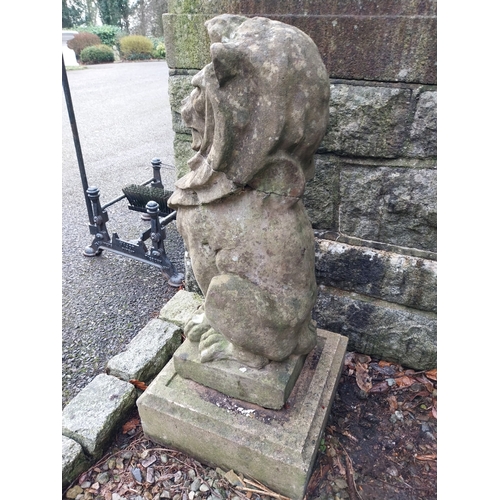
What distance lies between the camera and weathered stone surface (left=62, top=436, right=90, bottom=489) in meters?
1.71

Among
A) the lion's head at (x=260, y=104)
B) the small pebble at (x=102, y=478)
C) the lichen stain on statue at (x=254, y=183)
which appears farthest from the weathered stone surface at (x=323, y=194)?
the small pebble at (x=102, y=478)

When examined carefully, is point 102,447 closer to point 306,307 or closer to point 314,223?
point 306,307

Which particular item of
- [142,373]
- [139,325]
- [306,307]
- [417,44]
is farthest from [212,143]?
[139,325]

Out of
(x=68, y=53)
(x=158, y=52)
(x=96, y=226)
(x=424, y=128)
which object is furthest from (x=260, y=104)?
(x=158, y=52)

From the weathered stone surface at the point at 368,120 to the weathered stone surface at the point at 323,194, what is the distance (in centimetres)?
10

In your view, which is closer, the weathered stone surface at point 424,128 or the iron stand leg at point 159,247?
the weathered stone surface at point 424,128

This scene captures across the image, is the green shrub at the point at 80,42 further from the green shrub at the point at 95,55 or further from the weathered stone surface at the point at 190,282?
the weathered stone surface at the point at 190,282

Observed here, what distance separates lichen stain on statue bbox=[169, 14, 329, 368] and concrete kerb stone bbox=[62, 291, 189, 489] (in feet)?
Result: 2.03

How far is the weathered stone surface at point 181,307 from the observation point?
2.55m

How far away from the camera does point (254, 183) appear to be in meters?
1.35

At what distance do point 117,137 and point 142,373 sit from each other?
5784mm

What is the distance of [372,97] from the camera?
1.84 m

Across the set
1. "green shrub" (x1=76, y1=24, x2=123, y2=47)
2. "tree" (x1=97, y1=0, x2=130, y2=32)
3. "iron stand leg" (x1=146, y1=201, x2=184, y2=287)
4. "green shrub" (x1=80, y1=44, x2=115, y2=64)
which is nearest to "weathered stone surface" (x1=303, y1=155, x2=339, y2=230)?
"iron stand leg" (x1=146, y1=201, x2=184, y2=287)

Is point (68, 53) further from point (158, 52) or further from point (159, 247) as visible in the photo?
point (159, 247)
